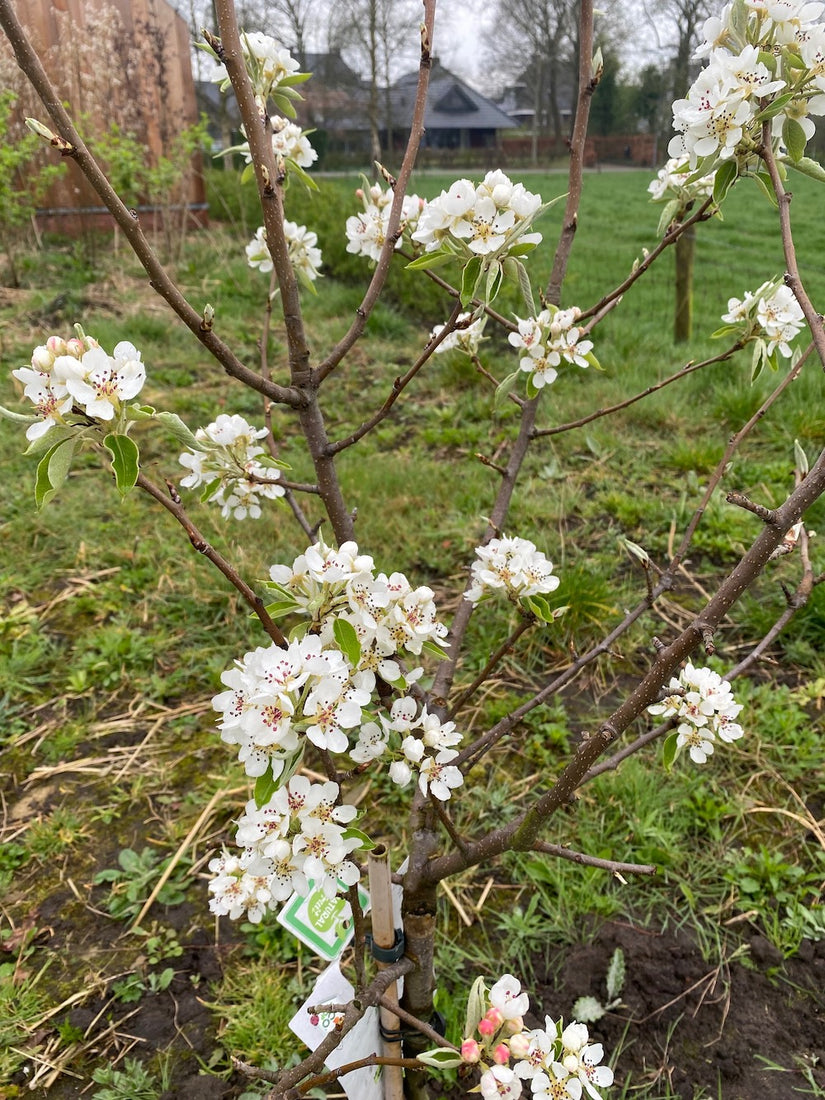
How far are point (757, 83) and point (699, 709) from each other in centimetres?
89

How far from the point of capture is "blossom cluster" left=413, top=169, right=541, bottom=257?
1.03 m

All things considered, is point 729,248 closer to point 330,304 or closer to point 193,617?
point 330,304

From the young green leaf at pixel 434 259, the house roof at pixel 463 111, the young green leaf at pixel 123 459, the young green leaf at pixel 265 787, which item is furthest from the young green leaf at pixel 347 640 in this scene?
the house roof at pixel 463 111

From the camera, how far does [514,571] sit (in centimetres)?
123

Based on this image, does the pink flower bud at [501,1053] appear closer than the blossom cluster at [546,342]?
Yes

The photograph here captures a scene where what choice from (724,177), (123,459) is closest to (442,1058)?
(123,459)

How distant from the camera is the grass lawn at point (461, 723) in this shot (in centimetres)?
174

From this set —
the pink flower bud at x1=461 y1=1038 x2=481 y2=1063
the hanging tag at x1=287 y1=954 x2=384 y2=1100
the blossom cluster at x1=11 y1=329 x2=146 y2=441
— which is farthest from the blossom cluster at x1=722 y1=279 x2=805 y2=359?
the hanging tag at x1=287 y1=954 x2=384 y2=1100

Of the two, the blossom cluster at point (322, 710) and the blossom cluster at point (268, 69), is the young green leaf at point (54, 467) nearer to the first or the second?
the blossom cluster at point (322, 710)

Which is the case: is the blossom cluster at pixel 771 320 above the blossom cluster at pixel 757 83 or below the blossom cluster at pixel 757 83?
below

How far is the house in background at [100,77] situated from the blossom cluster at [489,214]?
7.37 meters

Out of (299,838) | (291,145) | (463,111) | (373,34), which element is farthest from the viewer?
(463,111)

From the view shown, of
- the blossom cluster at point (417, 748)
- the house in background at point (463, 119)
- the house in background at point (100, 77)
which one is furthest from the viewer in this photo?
the house in background at point (463, 119)

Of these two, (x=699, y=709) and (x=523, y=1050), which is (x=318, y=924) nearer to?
(x=523, y=1050)
